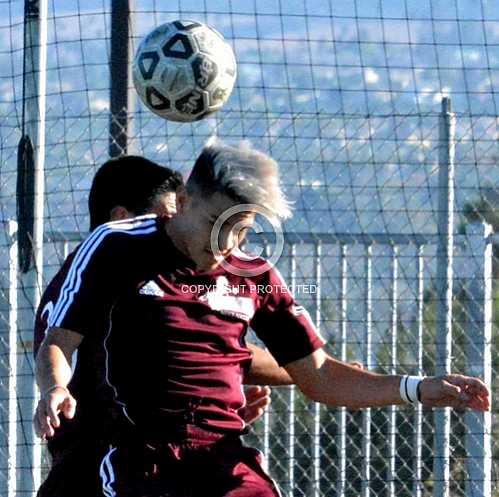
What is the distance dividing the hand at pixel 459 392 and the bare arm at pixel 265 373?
60 centimetres

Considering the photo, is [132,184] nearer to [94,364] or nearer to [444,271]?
[94,364]

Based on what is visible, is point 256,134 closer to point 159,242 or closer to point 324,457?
point 324,457

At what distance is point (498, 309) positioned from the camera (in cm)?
780

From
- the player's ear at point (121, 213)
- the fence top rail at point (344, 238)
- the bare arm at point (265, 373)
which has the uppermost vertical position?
the fence top rail at point (344, 238)

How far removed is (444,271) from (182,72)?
1569 millimetres

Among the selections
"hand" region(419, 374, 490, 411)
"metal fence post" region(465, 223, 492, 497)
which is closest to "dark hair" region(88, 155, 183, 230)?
"hand" region(419, 374, 490, 411)

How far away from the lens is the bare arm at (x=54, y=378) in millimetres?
3469

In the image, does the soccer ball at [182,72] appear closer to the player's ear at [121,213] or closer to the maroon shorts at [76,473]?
the player's ear at [121,213]

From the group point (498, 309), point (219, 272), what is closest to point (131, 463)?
point (219, 272)

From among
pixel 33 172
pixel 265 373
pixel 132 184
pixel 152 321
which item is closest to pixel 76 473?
pixel 152 321

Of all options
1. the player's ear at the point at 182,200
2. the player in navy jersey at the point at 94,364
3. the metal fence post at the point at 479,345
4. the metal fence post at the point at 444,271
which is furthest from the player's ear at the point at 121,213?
the metal fence post at the point at 479,345

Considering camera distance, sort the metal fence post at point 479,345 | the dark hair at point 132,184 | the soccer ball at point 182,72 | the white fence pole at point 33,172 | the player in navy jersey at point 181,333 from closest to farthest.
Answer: the player in navy jersey at point 181,333
the dark hair at point 132,184
the soccer ball at point 182,72
the white fence pole at point 33,172
the metal fence post at point 479,345

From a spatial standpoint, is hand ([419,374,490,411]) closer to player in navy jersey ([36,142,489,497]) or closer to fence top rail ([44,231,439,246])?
player in navy jersey ([36,142,489,497])

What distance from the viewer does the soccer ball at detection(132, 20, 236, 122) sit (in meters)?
5.40
